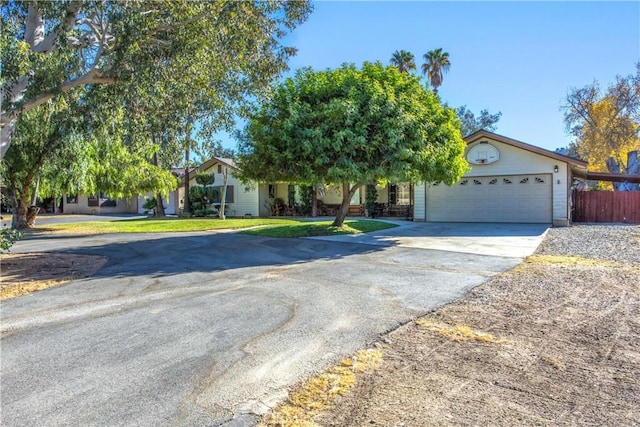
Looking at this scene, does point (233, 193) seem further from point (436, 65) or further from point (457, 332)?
point (457, 332)

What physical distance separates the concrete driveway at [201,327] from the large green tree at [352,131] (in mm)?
3363

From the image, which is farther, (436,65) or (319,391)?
(436,65)

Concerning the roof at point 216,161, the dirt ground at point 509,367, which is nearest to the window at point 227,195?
the roof at point 216,161

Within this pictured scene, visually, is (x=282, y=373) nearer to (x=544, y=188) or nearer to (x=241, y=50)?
(x=241, y=50)

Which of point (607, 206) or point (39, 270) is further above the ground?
point (607, 206)

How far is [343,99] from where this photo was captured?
41.3 ft

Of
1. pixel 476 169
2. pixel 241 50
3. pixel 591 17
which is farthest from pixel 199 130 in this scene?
pixel 476 169

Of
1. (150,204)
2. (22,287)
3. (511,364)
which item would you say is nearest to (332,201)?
(150,204)

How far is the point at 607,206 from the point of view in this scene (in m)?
20.3

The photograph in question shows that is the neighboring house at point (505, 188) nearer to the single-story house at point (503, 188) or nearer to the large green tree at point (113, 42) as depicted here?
the single-story house at point (503, 188)

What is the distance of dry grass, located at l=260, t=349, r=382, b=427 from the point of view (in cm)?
284

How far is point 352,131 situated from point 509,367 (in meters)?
9.47

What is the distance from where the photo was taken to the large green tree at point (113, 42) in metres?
7.23

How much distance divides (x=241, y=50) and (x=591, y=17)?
1110 centimetres
